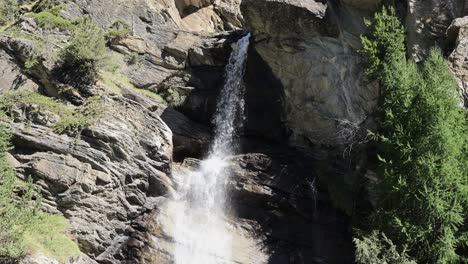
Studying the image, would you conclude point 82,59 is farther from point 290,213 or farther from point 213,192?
point 290,213

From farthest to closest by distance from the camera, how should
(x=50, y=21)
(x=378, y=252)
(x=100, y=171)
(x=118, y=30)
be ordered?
(x=118, y=30) → (x=50, y=21) → (x=100, y=171) → (x=378, y=252)

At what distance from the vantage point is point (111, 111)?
56.4ft

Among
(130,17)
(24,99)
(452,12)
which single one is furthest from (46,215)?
(452,12)

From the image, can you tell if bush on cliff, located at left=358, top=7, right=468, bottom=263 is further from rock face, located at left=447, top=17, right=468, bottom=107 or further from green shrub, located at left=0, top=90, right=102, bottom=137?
green shrub, located at left=0, top=90, right=102, bottom=137

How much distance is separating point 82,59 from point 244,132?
699 centimetres

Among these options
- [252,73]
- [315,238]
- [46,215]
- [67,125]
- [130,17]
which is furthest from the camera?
[130,17]

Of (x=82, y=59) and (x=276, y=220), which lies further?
(x=82, y=59)

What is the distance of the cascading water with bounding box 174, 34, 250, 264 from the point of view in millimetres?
16156

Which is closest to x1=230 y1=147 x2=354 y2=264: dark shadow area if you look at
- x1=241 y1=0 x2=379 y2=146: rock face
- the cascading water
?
the cascading water

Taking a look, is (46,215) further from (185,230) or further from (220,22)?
(220,22)

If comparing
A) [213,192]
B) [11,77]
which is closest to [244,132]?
[213,192]

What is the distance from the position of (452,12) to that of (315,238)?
28.7ft

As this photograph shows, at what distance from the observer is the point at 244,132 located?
67.3 feet

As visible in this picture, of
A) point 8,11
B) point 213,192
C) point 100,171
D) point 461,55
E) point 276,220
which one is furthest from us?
point 8,11
